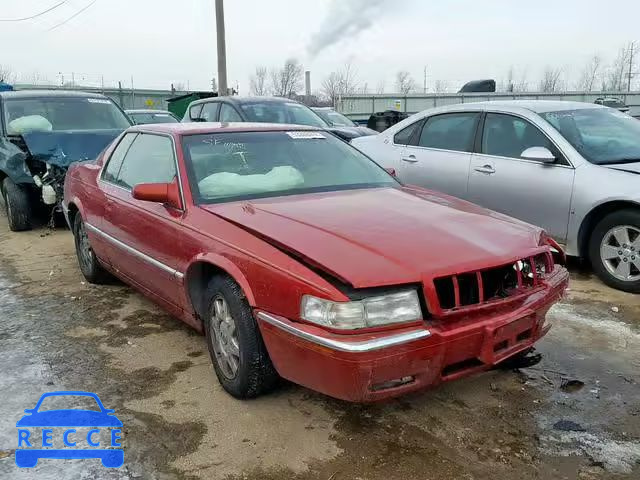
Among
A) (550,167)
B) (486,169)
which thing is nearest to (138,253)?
(486,169)

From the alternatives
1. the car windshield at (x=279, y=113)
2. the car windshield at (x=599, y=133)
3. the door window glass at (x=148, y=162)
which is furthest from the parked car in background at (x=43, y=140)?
the car windshield at (x=599, y=133)

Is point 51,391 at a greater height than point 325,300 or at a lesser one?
lesser

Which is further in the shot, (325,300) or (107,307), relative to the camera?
(107,307)

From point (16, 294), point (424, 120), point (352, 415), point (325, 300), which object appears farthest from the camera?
point (424, 120)

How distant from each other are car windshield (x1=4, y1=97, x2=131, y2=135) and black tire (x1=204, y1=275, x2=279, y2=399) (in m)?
5.65

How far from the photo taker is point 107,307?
469 centimetres

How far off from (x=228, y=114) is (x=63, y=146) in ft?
9.26

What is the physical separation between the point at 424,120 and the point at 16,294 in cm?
442

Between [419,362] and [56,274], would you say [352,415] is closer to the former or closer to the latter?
[419,362]

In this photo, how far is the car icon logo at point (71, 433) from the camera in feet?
8.79

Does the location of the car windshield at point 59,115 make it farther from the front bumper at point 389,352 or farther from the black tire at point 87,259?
the front bumper at point 389,352

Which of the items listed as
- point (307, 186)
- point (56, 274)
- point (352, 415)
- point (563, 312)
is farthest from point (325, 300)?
point (56, 274)

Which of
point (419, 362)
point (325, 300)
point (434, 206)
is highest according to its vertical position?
point (434, 206)

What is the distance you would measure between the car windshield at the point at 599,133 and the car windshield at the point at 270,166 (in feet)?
6.98
